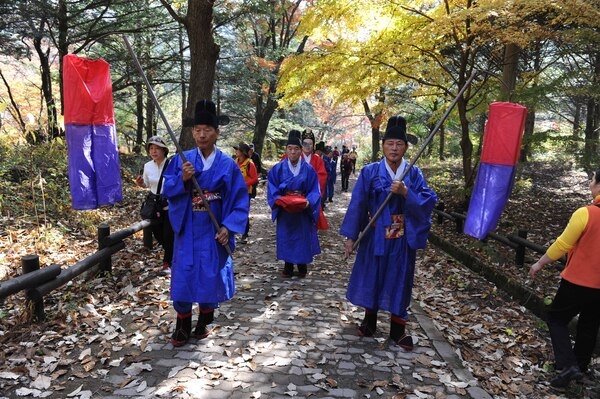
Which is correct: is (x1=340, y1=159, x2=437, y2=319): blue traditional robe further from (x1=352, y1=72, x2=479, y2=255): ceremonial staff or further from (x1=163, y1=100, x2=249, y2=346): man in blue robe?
(x1=163, y1=100, x2=249, y2=346): man in blue robe

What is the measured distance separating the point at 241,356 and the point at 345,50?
717cm

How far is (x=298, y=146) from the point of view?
6.45m

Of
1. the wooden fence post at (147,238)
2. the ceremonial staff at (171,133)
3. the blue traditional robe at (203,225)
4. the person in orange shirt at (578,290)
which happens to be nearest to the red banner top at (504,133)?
the person in orange shirt at (578,290)

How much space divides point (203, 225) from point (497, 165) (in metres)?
3.53

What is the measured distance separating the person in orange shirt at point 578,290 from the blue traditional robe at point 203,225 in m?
3.00

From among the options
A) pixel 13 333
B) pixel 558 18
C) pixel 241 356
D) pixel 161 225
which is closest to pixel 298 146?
pixel 161 225

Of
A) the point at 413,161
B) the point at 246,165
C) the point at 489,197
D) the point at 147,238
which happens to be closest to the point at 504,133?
the point at 489,197

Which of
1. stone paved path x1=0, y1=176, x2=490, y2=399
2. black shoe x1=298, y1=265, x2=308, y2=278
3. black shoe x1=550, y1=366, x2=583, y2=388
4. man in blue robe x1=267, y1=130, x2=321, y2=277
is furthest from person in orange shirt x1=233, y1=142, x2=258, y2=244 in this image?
black shoe x1=550, y1=366, x2=583, y2=388

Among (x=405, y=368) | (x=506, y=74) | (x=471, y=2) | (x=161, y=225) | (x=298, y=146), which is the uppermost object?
(x=471, y=2)

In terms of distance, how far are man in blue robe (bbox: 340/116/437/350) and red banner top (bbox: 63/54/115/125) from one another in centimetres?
312

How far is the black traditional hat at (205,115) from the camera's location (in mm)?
4090

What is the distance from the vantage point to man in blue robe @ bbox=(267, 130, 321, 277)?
6.43 metres

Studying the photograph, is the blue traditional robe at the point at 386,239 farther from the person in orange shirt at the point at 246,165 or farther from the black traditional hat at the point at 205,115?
the person in orange shirt at the point at 246,165

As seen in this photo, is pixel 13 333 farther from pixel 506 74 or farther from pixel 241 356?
pixel 506 74
